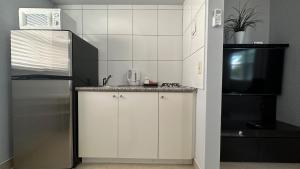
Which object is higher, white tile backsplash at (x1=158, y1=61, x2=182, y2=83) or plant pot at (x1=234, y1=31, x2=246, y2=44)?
plant pot at (x1=234, y1=31, x2=246, y2=44)

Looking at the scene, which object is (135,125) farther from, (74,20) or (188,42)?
(74,20)

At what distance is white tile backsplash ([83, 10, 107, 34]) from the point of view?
9.01 ft

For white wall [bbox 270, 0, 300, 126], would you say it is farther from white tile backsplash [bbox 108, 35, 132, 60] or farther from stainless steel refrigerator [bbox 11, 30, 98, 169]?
stainless steel refrigerator [bbox 11, 30, 98, 169]

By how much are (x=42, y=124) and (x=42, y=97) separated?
0.28m

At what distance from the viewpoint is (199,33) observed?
1819mm

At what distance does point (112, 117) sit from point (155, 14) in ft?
5.42

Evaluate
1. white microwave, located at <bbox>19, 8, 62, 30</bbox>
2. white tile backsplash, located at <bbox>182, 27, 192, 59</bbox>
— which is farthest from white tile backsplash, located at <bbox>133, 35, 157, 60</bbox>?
white microwave, located at <bbox>19, 8, 62, 30</bbox>

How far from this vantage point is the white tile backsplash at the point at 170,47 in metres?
2.76

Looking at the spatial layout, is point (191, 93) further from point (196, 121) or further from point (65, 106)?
point (65, 106)

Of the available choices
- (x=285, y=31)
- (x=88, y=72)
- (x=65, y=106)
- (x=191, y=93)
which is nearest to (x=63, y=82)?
(x=65, y=106)

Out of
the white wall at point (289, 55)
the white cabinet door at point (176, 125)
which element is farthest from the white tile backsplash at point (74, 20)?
the white wall at point (289, 55)

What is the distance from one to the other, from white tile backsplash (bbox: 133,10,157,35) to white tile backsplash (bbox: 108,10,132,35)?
9 cm

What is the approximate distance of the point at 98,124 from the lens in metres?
2.07

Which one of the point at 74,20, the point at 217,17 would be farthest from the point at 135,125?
the point at 74,20
